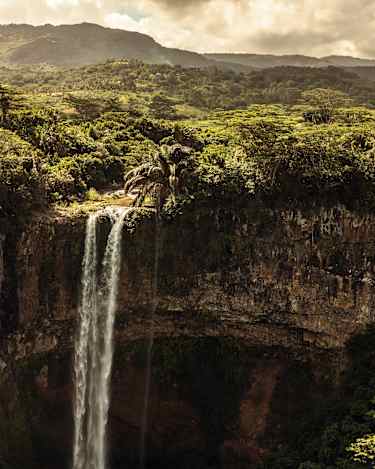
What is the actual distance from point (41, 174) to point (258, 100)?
63947 mm

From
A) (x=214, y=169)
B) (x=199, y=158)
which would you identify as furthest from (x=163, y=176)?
(x=199, y=158)

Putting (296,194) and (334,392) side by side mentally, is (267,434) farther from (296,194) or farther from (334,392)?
(296,194)

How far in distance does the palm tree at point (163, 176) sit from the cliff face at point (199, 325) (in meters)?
1.39

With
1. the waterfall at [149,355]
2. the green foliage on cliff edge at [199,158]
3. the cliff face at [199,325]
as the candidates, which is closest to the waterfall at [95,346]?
the cliff face at [199,325]

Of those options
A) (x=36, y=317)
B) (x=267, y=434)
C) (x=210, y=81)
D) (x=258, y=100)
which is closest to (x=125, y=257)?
(x=36, y=317)

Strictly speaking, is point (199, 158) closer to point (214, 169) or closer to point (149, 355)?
point (214, 169)

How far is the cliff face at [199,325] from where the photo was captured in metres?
23.0

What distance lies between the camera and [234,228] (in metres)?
24.2

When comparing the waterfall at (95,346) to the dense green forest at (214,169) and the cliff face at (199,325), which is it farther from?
the dense green forest at (214,169)

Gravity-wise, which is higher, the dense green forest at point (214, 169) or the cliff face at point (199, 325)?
the dense green forest at point (214, 169)

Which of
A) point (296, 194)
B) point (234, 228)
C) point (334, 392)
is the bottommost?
point (334, 392)

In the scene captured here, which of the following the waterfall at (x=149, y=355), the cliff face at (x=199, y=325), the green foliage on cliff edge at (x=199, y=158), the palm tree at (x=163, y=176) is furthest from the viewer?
the waterfall at (x=149, y=355)

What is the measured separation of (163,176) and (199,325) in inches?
316

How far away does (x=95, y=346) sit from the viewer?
23953mm
